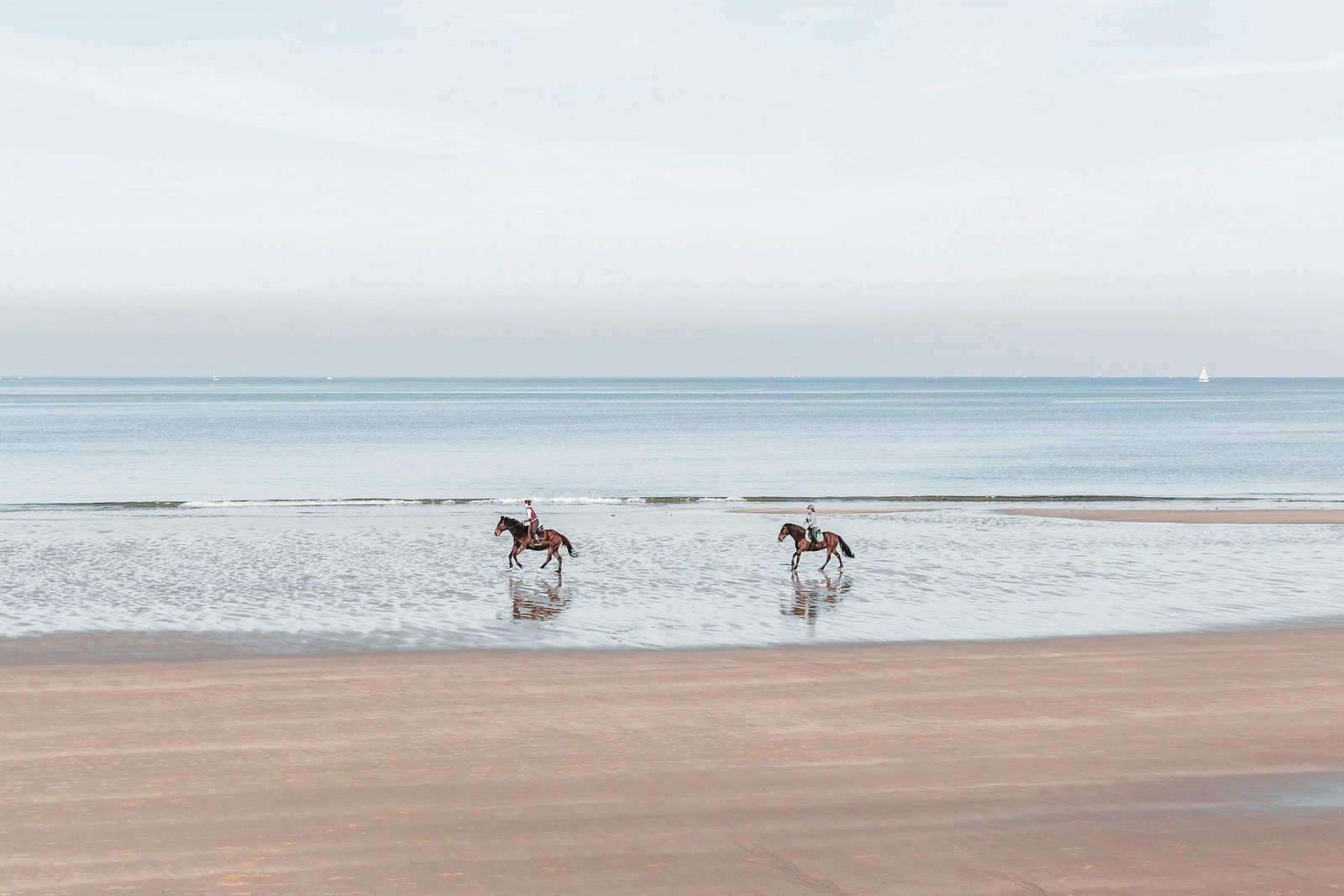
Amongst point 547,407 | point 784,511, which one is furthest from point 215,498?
point 547,407

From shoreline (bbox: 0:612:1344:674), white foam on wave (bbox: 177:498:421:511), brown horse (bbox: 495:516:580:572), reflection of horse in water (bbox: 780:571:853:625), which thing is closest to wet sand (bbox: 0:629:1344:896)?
shoreline (bbox: 0:612:1344:674)

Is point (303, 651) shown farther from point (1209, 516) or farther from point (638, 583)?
point (1209, 516)

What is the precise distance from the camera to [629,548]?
31375mm

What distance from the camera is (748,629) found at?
19.9 meters

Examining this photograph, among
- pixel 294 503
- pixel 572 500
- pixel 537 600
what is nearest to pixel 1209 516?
pixel 572 500

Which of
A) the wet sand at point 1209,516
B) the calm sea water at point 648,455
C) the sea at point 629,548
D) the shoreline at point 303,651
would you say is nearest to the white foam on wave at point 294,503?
the sea at point 629,548

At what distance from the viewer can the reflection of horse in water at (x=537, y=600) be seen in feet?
69.8

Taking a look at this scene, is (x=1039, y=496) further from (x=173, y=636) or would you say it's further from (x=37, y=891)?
(x=37, y=891)

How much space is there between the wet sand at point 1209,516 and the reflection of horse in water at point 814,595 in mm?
17357

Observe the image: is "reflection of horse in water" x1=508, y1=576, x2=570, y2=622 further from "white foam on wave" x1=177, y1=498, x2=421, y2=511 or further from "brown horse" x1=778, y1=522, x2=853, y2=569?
"white foam on wave" x1=177, y1=498, x2=421, y2=511

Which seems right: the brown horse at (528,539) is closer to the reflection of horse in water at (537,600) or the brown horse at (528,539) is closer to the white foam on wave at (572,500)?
the reflection of horse in water at (537,600)

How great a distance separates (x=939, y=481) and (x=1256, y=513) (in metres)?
18.5

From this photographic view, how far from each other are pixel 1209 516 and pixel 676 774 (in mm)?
34048

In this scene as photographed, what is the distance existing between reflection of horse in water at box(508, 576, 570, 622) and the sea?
11 cm
